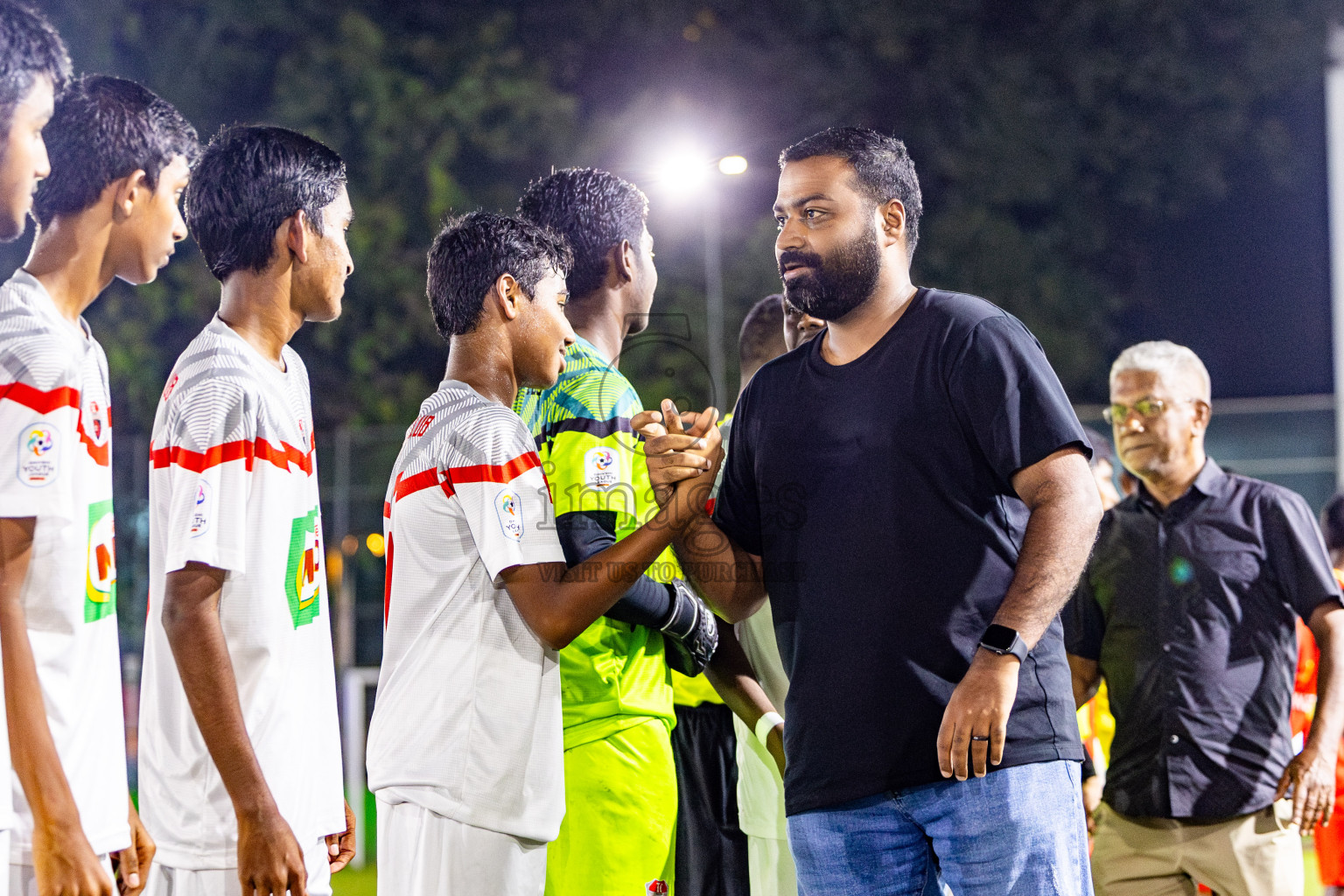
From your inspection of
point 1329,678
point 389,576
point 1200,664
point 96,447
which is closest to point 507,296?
point 389,576

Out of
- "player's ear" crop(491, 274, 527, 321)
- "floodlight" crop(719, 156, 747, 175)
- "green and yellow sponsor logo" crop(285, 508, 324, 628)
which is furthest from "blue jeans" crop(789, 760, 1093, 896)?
"floodlight" crop(719, 156, 747, 175)

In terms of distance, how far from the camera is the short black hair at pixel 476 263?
3.09 meters

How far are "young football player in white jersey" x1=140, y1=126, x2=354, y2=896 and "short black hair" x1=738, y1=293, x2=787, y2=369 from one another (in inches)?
83.7

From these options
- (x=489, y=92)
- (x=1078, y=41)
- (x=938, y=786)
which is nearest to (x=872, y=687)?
(x=938, y=786)

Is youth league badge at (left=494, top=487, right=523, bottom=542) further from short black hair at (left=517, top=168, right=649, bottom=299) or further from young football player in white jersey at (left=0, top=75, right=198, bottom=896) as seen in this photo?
short black hair at (left=517, top=168, right=649, bottom=299)

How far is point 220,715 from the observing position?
2404 millimetres

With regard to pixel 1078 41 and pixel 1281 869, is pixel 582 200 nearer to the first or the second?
pixel 1281 869

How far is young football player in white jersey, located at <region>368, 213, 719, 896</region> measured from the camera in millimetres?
2686

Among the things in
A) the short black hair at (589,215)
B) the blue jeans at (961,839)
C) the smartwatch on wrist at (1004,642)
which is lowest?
the blue jeans at (961,839)

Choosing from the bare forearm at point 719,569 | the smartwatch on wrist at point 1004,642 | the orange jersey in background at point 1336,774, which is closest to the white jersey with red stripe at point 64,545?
the bare forearm at point 719,569

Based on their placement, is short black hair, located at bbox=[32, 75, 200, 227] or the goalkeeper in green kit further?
the goalkeeper in green kit

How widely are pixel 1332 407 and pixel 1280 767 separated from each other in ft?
40.2

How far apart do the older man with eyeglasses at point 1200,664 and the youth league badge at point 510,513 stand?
2.54 m

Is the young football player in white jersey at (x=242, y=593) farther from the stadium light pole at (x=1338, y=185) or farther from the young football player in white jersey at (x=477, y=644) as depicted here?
the stadium light pole at (x=1338, y=185)
